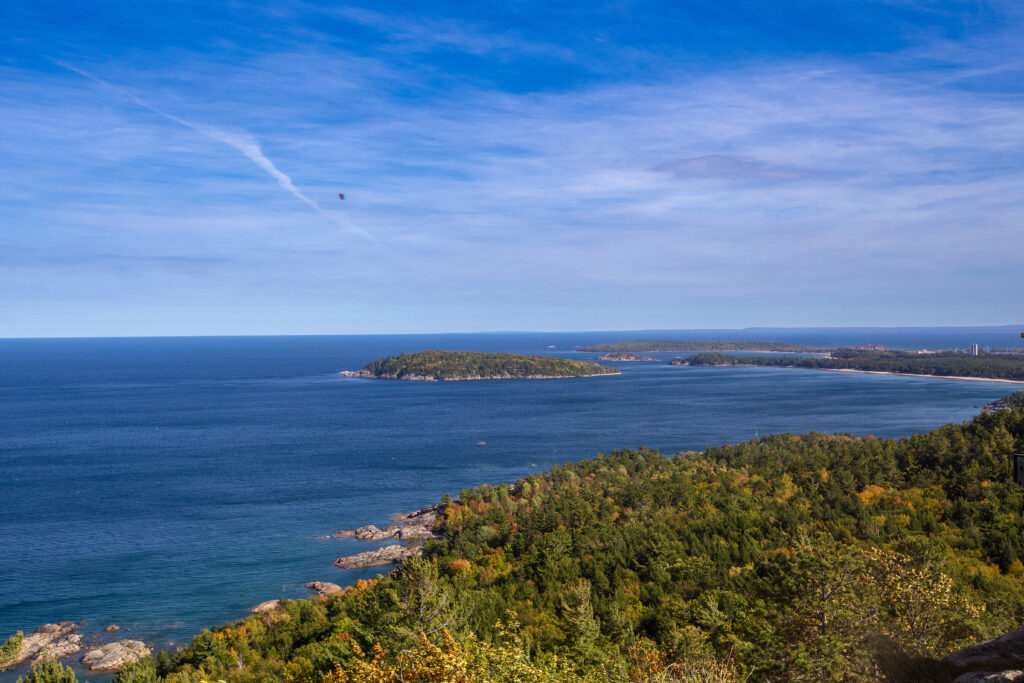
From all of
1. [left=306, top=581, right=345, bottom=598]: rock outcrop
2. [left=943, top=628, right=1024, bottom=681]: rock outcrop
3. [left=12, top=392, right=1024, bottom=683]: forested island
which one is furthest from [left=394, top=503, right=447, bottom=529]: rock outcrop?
[left=943, top=628, right=1024, bottom=681]: rock outcrop

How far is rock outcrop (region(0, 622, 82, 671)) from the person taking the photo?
37.4m

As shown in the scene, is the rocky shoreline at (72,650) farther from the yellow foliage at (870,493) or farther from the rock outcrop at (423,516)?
the yellow foliage at (870,493)

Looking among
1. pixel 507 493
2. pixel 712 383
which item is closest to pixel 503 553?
pixel 507 493

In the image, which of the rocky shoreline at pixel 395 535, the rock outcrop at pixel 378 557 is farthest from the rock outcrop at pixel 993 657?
the rocky shoreline at pixel 395 535

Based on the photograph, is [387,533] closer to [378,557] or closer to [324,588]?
[378,557]

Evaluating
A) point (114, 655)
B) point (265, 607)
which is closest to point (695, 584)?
point (265, 607)

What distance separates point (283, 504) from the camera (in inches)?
2721

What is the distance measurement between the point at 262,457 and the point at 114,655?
56.2m

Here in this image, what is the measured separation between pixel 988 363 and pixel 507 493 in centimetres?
19701

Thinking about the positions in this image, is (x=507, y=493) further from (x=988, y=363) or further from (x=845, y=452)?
(x=988, y=363)

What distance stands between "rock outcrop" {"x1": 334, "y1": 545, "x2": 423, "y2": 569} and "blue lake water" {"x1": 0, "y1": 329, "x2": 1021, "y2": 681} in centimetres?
124

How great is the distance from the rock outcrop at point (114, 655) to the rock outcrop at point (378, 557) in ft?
51.1

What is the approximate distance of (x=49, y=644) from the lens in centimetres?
3894

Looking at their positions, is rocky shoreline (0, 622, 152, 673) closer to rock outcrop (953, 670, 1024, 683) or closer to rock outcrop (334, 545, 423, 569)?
rock outcrop (334, 545, 423, 569)
